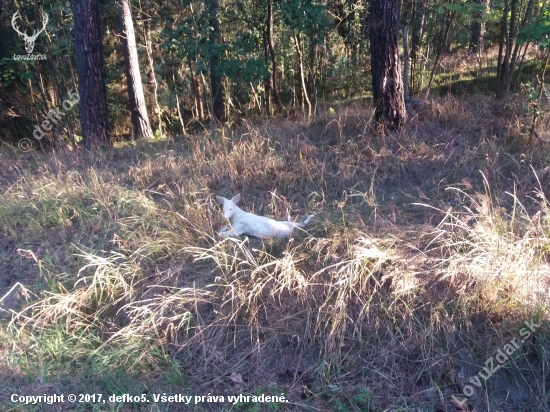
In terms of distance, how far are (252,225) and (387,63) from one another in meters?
3.86

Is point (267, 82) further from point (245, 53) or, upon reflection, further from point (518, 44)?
point (518, 44)

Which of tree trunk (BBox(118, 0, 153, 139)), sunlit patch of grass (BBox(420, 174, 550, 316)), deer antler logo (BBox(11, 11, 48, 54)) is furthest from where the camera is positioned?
deer antler logo (BBox(11, 11, 48, 54))

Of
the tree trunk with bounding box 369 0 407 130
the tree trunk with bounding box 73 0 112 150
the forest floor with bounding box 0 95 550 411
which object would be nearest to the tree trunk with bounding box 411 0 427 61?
the tree trunk with bounding box 369 0 407 130

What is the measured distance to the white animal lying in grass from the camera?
15.3 feet

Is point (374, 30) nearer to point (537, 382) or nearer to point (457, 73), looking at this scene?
point (457, 73)

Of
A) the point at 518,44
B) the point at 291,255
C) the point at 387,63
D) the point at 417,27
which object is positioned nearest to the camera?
the point at 291,255

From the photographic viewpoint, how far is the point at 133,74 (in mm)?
9586

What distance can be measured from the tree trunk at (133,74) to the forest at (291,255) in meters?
0.16

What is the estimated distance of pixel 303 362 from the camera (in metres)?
3.60

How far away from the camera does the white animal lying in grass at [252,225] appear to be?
15.3ft

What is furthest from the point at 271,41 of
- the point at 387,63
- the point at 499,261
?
the point at 499,261

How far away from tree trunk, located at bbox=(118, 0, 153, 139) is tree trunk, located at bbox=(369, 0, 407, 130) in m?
4.89

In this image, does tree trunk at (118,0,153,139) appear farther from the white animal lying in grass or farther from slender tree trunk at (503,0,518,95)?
slender tree trunk at (503,0,518,95)
